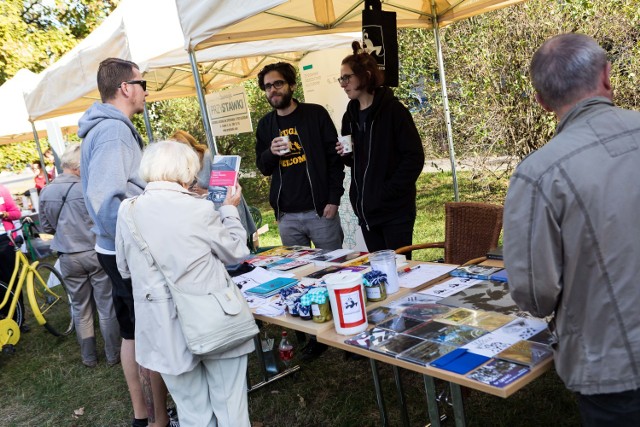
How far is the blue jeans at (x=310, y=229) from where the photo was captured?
3.72 metres

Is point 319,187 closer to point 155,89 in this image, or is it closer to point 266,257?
point 266,257

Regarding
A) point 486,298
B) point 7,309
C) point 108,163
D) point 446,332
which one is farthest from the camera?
point 7,309

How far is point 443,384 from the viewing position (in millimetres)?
3174

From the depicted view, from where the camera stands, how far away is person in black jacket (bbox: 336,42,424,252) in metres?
3.18

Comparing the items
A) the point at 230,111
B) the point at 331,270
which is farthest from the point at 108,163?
the point at 230,111

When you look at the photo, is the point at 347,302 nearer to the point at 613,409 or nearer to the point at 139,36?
the point at 613,409

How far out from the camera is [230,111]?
Answer: 6.17 meters

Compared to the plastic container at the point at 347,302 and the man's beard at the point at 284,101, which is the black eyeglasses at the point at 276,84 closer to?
the man's beard at the point at 284,101

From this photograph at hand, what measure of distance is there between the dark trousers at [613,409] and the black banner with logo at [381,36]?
2.58 m

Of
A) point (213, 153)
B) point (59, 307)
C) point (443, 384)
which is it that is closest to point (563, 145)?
point (443, 384)

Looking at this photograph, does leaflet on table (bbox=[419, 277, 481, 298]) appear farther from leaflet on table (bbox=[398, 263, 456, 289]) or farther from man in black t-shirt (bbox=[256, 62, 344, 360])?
man in black t-shirt (bbox=[256, 62, 344, 360])

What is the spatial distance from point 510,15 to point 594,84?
553 centimetres

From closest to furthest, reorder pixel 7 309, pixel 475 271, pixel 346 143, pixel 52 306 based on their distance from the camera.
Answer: pixel 475 271
pixel 346 143
pixel 7 309
pixel 52 306

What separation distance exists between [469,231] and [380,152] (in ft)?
2.43
